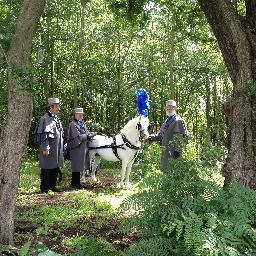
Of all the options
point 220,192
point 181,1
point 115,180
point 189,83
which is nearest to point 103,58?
point 189,83

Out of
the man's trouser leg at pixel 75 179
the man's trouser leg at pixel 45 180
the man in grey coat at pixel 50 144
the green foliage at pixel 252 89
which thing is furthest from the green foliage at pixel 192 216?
the man's trouser leg at pixel 75 179

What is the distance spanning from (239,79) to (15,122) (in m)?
3.11

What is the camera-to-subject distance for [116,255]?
183 inches

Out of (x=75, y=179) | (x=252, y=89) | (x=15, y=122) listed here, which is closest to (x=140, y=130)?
(x=75, y=179)

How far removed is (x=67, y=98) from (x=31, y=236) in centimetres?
1544

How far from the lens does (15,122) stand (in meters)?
5.78

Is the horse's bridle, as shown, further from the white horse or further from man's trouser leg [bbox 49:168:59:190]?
man's trouser leg [bbox 49:168:59:190]

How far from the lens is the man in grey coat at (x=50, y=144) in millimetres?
10469

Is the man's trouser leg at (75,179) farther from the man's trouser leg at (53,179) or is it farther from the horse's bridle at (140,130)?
the horse's bridle at (140,130)

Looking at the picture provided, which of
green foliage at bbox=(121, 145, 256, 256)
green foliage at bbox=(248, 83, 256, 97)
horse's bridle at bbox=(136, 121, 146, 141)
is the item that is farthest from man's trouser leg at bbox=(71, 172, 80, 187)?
green foliage at bbox=(121, 145, 256, 256)

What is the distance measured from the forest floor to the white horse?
646 mm

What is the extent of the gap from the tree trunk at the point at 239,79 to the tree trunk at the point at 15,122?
2536mm

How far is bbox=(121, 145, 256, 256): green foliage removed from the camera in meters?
4.04

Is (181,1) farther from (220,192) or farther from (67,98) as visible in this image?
(67,98)
